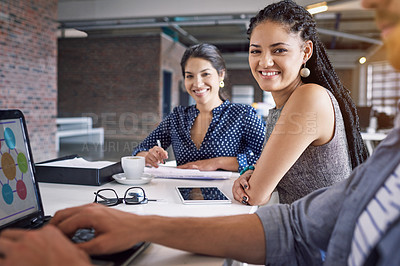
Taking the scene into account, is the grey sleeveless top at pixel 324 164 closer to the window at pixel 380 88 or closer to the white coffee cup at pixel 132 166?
the white coffee cup at pixel 132 166

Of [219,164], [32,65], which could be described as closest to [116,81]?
[32,65]

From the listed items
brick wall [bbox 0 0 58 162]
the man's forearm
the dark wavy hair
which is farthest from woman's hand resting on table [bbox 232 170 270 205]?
brick wall [bbox 0 0 58 162]

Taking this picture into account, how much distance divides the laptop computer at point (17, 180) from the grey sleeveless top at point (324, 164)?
2.67 feet

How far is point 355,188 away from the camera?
2.28 feet

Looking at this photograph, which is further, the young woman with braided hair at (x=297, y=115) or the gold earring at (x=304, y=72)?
the gold earring at (x=304, y=72)

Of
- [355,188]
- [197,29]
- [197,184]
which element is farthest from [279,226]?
[197,29]

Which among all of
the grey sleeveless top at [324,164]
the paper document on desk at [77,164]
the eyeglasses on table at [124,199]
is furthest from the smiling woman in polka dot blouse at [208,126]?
the eyeglasses on table at [124,199]

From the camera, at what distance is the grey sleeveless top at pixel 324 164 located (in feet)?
4.36

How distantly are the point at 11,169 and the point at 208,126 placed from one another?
1677mm

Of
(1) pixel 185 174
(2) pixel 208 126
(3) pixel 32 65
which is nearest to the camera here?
(1) pixel 185 174

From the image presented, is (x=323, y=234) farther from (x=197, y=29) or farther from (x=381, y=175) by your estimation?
(x=197, y=29)

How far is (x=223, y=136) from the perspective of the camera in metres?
2.30

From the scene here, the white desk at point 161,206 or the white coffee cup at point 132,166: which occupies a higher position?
the white coffee cup at point 132,166

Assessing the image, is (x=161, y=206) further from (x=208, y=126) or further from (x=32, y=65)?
(x=32, y=65)
